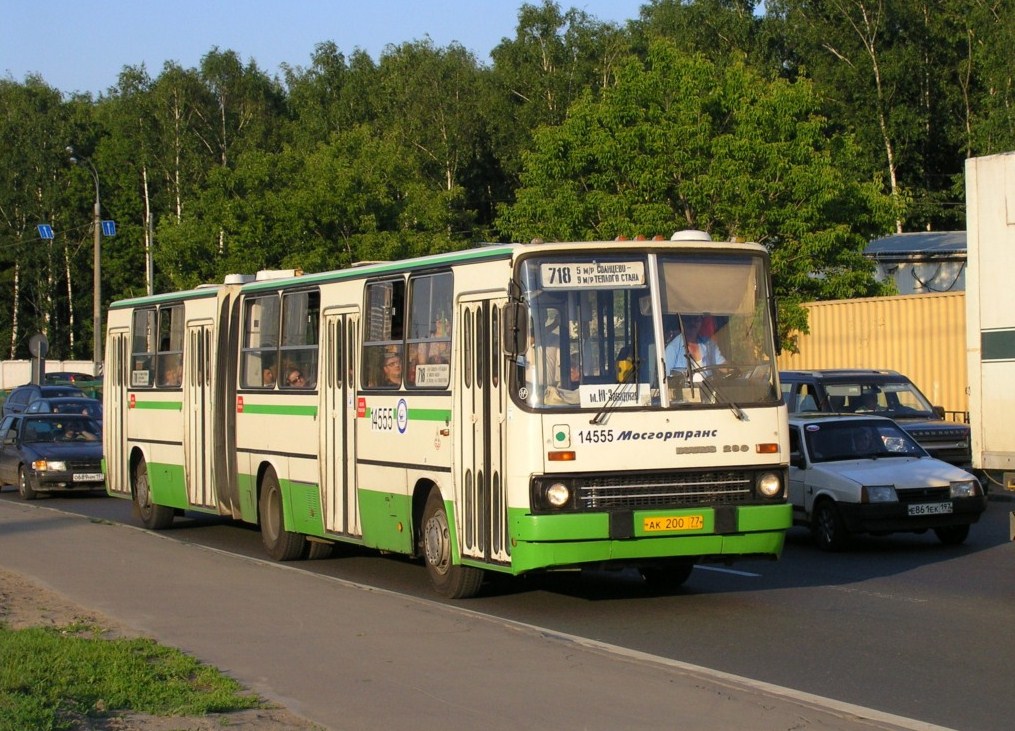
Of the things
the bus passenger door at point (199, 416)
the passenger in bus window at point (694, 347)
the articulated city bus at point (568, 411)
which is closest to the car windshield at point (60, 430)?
the bus passenger door at point (199, 416)

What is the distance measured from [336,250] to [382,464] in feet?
127

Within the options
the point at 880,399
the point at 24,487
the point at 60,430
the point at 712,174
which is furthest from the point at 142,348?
the point at 712,174

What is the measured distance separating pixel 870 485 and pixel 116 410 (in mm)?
11297

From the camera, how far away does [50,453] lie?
27.9 meters

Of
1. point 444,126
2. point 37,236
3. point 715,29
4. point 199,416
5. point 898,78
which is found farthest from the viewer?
point 37,236

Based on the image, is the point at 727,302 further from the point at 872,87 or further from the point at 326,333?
the point at 872,87

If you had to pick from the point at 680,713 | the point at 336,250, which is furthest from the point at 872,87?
the point at 680,713

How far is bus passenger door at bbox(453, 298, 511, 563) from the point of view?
11984 millimetres

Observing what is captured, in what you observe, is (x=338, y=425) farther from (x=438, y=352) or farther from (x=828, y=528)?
(x=828, y=528)

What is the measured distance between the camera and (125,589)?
Result: 13.2 m

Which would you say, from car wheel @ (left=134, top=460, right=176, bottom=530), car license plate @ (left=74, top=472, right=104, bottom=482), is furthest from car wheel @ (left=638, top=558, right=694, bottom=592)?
car license plate @ (left=74, top=472, right=104, bottom=482)

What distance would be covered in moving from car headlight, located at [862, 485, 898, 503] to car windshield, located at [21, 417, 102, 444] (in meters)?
17.4

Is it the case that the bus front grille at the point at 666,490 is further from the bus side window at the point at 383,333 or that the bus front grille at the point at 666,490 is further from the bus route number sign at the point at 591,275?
the bus side window at the point at 383,333

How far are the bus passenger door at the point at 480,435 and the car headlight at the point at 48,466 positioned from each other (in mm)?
16860
